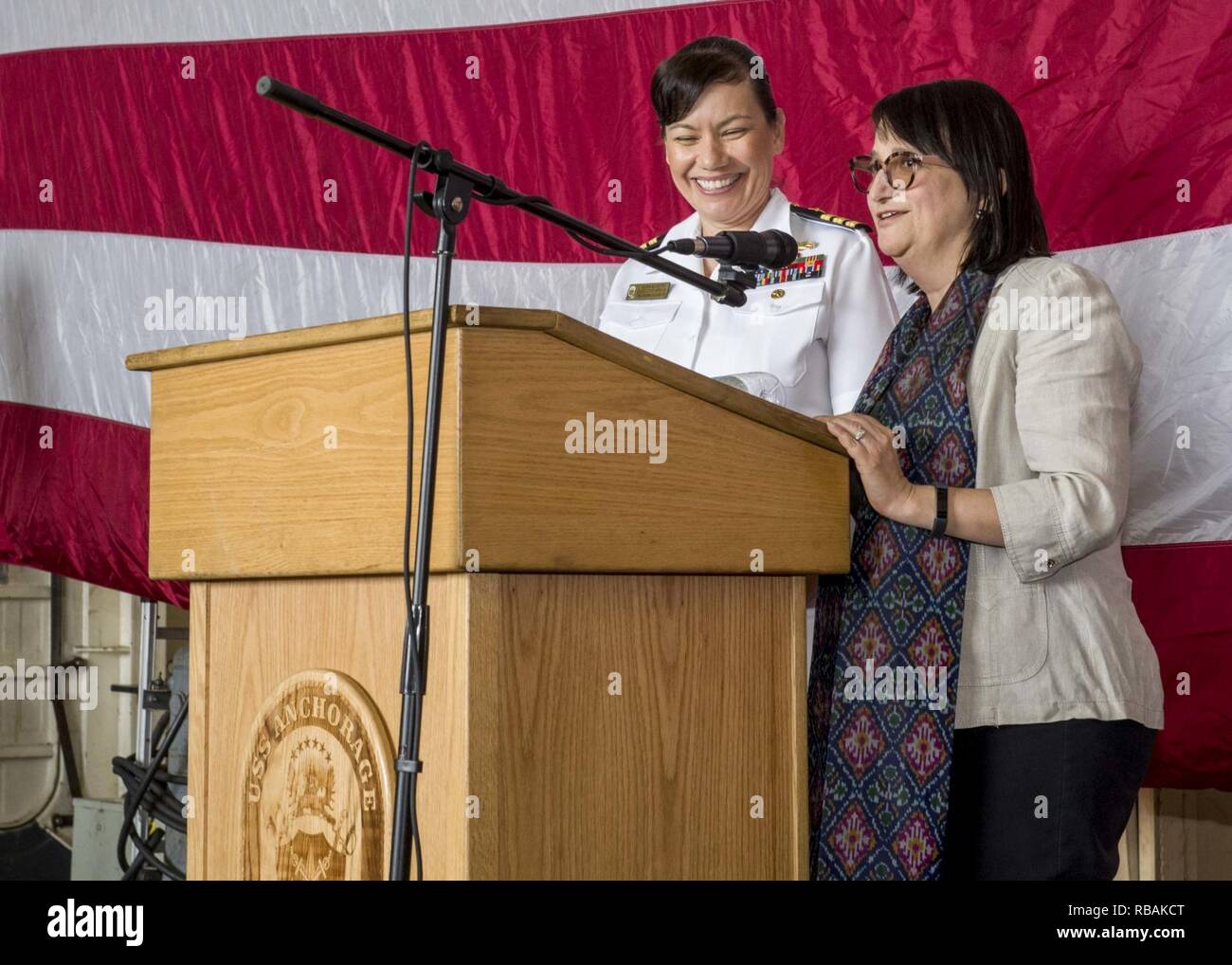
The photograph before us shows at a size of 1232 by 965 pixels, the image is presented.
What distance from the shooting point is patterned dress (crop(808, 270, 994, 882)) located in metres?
1.26

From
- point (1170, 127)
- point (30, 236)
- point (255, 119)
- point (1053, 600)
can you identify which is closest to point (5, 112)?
point (30, 236)

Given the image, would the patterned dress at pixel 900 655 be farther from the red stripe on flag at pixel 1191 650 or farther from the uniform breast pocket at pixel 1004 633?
the red stripe on flag at pixel 1191 650

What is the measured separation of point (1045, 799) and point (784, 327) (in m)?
0.67

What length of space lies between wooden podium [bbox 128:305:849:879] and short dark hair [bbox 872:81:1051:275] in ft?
1.13

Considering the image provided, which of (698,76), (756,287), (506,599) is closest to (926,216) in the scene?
(756,287)

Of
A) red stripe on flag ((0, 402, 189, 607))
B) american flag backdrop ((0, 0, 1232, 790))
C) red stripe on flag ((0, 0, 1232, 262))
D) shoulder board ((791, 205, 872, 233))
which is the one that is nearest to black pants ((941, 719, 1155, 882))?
american flag backdrop ((0, 0, 1232, 790))

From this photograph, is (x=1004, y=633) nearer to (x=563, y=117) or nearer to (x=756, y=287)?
(x=756, y=287)

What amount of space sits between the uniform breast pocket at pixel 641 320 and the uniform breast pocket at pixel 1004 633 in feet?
2.03

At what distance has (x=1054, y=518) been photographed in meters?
1.22

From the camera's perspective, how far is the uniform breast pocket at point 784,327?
1.69m

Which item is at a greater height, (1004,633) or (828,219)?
(828,219)

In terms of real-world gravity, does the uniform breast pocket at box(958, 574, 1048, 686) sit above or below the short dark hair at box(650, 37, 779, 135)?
below

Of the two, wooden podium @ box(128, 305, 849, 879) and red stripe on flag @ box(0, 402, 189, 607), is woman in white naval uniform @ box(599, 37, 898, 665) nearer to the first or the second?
wooden podium @ box(128, 305, 849, 879)

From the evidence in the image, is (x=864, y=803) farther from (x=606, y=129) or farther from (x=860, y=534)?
(x=606, y=129)
